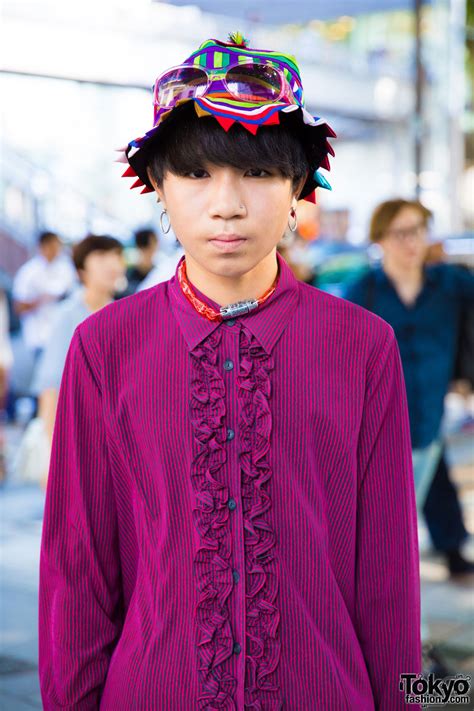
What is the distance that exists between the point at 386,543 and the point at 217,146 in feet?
2.24

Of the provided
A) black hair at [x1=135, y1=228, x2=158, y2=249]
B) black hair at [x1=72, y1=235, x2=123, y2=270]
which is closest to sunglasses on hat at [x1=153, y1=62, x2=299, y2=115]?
black hair at [x1=72, y1=235, x2=123, y2=270]

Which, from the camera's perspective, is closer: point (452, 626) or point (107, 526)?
point (107, 526)

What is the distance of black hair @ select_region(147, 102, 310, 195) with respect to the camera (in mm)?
1470

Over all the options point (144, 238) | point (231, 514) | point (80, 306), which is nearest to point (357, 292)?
point (80, 306)

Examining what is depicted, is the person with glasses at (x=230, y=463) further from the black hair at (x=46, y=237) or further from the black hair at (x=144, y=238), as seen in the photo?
the black hair at (x=46, y=237)

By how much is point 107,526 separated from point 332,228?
7.14 meters

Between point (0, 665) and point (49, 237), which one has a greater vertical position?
point (49, 237)

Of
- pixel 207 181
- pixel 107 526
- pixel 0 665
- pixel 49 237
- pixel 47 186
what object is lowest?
pixel 0 665

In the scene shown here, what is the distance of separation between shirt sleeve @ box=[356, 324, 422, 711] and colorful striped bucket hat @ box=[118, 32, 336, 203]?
1.32 feet

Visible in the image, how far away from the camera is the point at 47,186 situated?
30.3 ft

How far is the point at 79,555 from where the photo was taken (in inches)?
64.4

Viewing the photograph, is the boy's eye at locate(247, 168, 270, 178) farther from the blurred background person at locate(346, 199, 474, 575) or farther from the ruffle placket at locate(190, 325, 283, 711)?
the blurred background person at locate(346, 199, 474, 575)

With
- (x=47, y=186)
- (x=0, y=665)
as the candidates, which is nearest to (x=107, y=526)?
(x=0, y=665)

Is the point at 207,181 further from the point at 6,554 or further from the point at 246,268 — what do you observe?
the point at 6,554
